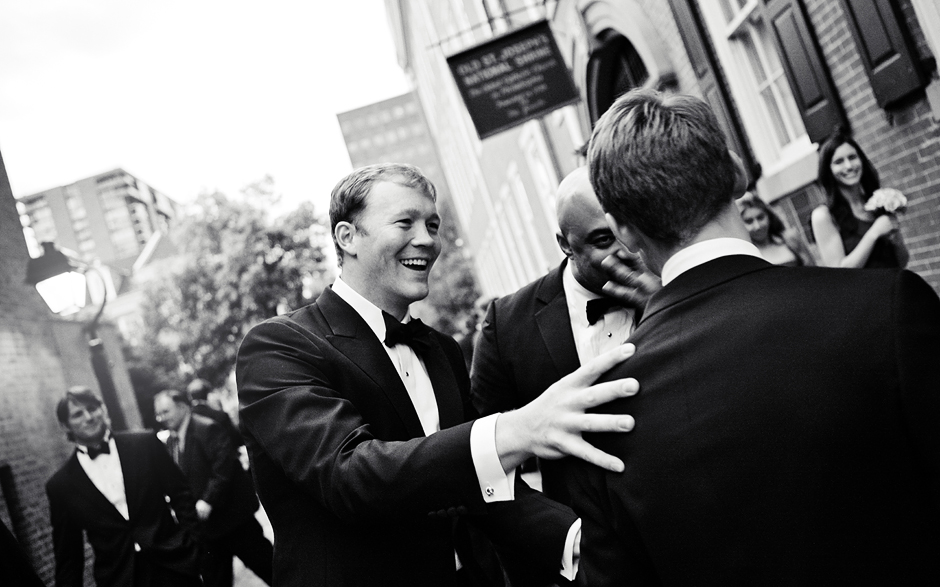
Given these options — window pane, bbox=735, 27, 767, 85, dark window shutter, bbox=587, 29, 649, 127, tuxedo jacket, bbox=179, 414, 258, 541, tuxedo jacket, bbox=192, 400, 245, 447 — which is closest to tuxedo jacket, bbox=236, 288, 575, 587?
tuxedo jacket, bbox=179, 414, 258, 541

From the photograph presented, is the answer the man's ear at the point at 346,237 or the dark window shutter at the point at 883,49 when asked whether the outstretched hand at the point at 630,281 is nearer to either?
the man's ear at the point at 346,237

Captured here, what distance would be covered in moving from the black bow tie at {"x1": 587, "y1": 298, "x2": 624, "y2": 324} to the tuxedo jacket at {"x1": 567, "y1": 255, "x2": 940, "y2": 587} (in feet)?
3.73

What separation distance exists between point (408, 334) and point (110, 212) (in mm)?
107594

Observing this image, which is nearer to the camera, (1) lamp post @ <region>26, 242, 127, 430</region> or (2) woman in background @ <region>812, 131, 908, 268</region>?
(2) woman in background @ <region>812, 131, 908, 268</region>

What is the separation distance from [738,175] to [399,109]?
138 m

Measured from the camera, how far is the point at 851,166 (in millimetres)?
4711

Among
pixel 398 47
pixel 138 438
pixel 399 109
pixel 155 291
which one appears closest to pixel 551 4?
pixel 138 438

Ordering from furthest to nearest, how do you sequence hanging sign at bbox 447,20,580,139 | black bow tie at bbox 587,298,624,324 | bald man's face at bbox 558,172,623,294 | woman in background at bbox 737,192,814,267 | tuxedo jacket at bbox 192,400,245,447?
hanging sign at bbox 447,20,580,139 → tuxedo jacket at bbox 192,400,245,447 → woman in background at bbox 737,192,814,267 → bald man's face at bbox 558,172,623,294 → black bow tie at bbox 587,298,624,324

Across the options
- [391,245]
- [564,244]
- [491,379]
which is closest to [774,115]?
[564,244]

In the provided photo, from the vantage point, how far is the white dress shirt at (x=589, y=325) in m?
2.65

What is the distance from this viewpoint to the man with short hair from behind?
1.31 m

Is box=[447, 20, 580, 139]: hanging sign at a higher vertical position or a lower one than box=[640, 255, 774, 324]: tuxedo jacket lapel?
higher

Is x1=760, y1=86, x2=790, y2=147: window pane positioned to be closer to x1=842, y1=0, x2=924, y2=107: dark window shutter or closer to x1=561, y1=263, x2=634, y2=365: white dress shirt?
x1=842, y1=0, x2=924, y2=107: dark window shutter

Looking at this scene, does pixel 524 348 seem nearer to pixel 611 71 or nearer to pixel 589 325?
pixel 589 325
